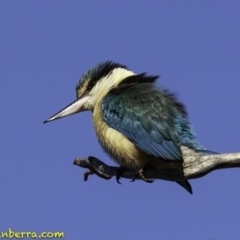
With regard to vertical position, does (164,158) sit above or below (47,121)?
below

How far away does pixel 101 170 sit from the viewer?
6.82 m

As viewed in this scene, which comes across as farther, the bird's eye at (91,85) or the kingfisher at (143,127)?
the bird's eye at (91,85)

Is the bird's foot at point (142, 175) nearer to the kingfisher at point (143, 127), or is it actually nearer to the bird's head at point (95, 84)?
the kingfisher at point (143, 127)

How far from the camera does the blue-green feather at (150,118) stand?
6.85 metres

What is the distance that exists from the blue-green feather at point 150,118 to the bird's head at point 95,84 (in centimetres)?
38

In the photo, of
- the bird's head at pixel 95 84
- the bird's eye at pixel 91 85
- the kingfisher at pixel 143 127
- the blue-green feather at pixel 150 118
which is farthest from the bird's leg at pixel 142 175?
the bird's eye at pixel 91 85

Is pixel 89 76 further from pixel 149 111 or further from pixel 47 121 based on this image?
pixel 149 111

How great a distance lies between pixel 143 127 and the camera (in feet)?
23.4

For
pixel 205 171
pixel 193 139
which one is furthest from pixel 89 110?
pixel 205 171

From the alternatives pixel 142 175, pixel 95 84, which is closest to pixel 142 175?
pixel 142 175

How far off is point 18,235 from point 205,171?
6.25 feet

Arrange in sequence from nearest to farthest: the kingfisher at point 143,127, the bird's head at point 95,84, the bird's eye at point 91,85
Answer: the kingfisher at point 143,127
the bird's head at point 95,84
the bird's eye at point 91,85

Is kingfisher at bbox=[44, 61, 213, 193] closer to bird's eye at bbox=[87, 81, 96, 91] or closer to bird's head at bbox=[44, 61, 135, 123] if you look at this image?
bird's head at bbox=[44, 61, 135, 123]

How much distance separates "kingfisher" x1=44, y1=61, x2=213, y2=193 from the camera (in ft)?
22.4
